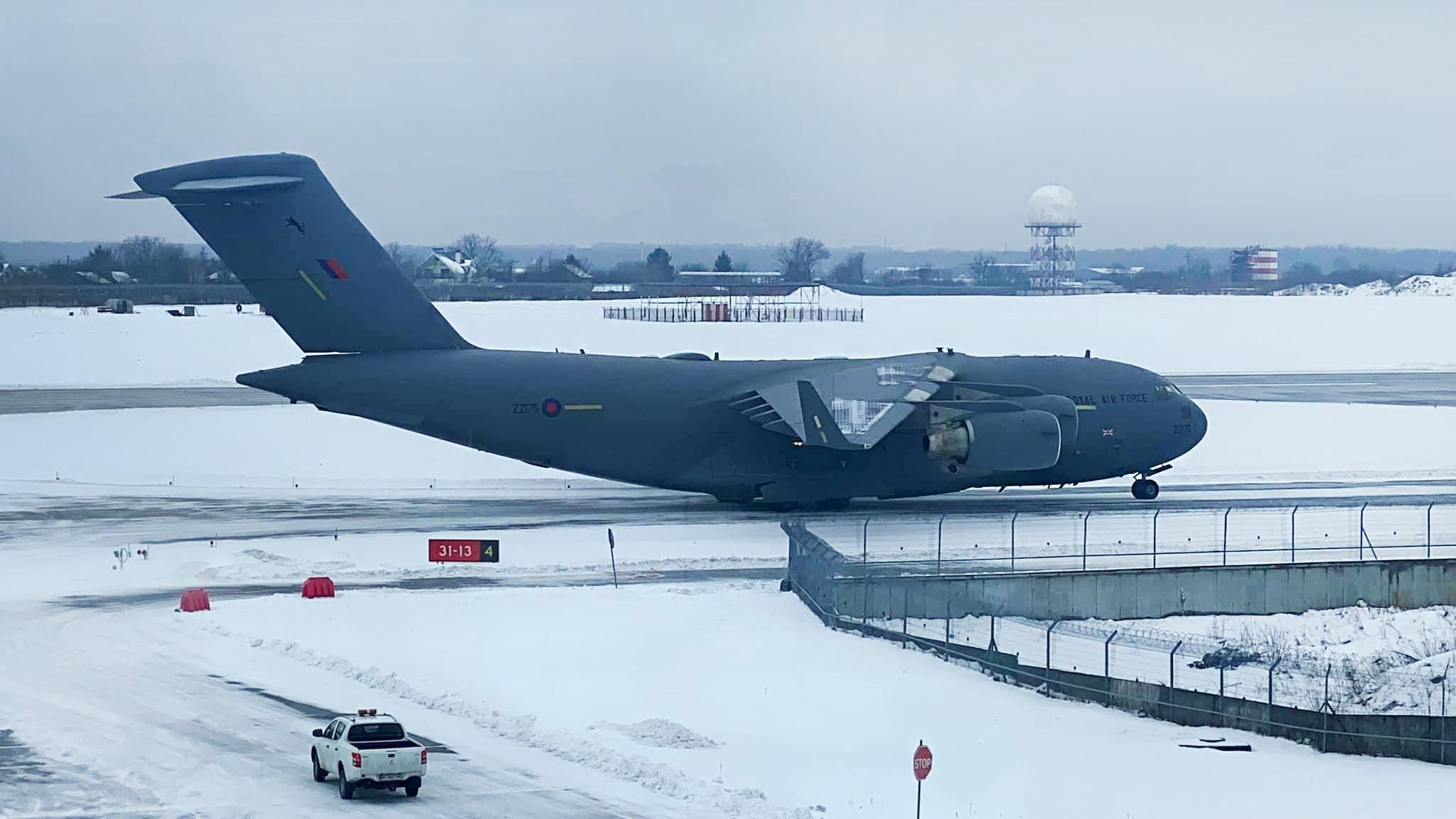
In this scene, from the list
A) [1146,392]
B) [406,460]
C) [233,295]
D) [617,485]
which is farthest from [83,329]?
[1146,392]

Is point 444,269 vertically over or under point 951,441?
over

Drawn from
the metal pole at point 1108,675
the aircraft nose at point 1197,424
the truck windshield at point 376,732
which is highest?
the aircraft nose at point 1197,424

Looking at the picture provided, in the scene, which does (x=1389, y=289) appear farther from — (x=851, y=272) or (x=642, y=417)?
(x=642, y=417)

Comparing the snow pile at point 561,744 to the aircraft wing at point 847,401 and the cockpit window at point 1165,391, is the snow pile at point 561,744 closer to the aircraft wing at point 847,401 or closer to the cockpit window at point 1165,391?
the aircraft wing at point 847,401

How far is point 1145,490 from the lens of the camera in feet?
120

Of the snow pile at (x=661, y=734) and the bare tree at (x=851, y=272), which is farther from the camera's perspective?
the bare tree at (x=851, y=272)

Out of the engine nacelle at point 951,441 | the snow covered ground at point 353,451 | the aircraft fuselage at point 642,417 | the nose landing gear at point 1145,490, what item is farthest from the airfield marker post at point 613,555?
the nose landing gear at point 1145,490

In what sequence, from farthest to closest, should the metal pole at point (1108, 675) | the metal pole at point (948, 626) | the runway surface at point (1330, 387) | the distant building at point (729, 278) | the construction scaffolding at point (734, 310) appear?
the distant building at point (729, 278)
the construction scaffolding at point (734, 310)
the runway surface at point (1330, 387)
the metal pole at point (948, 626)
the metal pole at point (1108, 675)

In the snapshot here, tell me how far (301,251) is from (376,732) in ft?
58.5

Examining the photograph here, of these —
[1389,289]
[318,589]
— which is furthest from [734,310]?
[1389,289]

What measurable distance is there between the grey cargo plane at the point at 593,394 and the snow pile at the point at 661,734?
13.2m

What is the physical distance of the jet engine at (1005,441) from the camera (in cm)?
3238

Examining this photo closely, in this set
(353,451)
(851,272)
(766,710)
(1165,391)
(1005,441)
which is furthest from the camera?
(851,272)

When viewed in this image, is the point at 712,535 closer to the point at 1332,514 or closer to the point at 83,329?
the point at 1332,514
